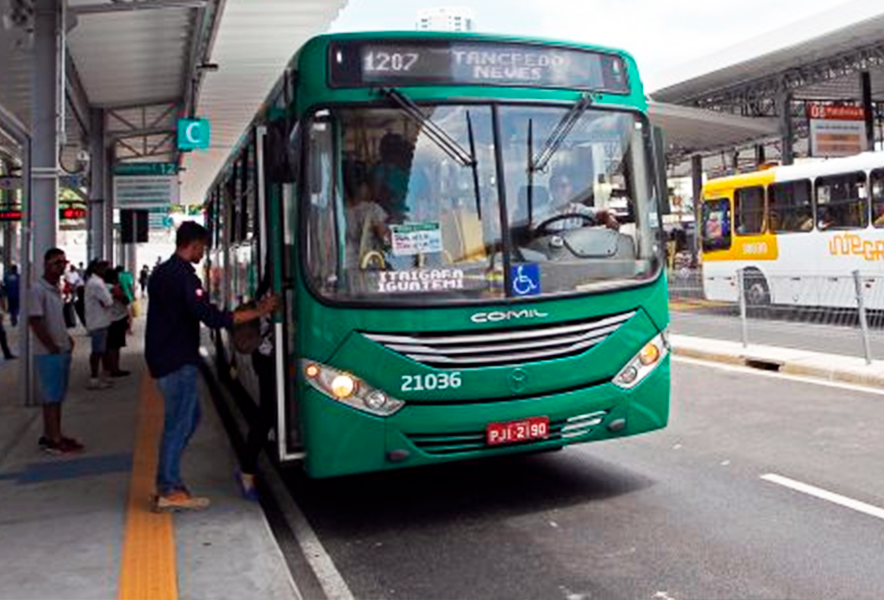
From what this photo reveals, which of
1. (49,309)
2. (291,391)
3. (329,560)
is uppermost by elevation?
(49,309)

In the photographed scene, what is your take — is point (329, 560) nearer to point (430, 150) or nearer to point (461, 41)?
point (430, 150)

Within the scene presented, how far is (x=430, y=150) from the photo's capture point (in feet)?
18.5

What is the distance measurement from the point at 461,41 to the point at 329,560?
3306 millimetres

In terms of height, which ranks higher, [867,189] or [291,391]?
[867,189]

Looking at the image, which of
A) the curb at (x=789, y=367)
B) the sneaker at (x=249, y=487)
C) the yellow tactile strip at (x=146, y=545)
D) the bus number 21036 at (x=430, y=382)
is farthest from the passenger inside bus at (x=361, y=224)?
the curb at (x=789, y=367)

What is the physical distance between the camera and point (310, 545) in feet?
18.3

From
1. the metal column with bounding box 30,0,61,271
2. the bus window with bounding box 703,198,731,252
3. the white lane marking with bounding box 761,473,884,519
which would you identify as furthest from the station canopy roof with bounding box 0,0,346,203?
the bus window with bounding box 703,198,731,252

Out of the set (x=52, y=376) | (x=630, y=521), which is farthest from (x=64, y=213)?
(x=630, y=521)

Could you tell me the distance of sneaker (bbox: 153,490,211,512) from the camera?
235 inches

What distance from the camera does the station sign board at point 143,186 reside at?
24234 mm

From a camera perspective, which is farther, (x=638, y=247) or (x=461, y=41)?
(x=638, y=247)

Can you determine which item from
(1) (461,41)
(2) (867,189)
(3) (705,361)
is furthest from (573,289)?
(2) (867,189)

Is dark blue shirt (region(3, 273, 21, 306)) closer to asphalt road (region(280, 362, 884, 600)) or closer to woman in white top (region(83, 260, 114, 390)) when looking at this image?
woman in white top (region(83, 260, 114, 390))

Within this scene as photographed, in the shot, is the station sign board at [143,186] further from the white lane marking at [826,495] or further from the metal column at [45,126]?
the white lane marking at [826,495]
